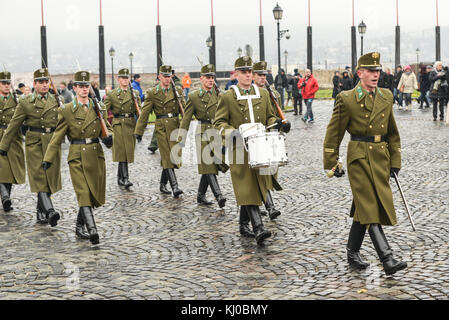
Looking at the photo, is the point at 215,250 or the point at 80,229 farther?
the point at 80,229

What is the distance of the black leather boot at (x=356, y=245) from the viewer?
272 inches

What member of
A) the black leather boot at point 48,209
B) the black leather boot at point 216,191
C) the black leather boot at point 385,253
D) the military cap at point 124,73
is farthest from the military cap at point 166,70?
the black leather boot at point 385,253

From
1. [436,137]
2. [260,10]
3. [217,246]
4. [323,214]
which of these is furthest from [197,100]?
[260,10]

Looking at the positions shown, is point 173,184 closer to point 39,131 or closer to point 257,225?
point 39,131

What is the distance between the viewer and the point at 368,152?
677 cm

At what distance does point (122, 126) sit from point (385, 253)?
24.5 feet

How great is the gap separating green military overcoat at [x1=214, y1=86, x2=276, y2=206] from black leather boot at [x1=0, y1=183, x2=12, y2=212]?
397 centimetres

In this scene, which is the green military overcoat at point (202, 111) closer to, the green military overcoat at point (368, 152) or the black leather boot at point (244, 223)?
the black leather boot at point (244, 223)

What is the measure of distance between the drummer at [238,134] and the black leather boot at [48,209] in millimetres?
2363

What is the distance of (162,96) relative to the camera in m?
12.0

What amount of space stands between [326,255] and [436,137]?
11902 millimetres

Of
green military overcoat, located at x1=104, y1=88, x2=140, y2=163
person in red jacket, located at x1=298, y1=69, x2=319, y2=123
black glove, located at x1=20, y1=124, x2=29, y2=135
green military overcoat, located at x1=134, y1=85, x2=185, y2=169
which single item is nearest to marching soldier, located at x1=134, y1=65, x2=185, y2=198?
green military overcoat, located at x1=134, y1=85, x2=185, y2=169

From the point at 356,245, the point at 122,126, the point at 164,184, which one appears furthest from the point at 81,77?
the point at 122,126

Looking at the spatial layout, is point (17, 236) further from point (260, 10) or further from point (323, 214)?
point (260, 10)
